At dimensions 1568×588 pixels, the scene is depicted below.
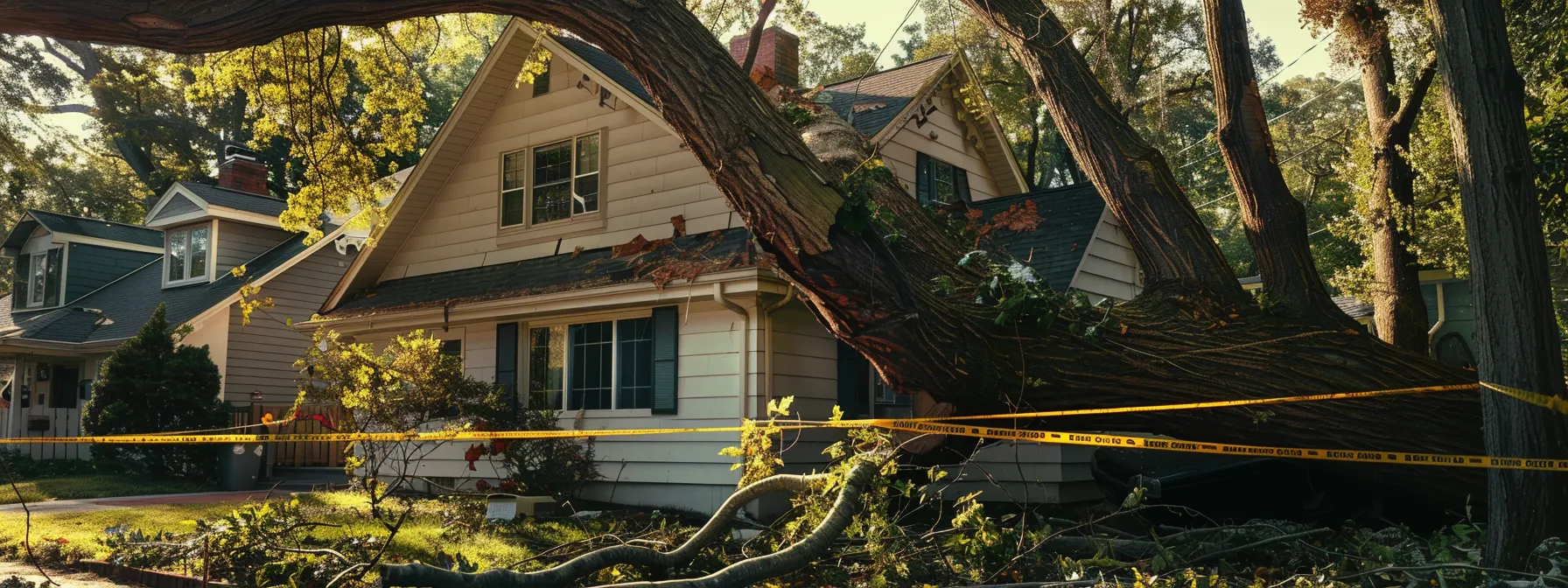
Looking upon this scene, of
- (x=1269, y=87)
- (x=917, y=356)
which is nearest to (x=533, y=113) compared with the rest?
(x=917, y=356)

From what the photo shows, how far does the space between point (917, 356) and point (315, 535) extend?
18.0 feet

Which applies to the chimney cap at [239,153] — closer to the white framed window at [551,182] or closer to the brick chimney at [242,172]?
the brick chimney at [242,172]

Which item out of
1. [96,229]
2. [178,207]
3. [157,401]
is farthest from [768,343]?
[96,229]

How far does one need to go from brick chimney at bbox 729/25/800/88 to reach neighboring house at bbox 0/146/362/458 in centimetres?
806

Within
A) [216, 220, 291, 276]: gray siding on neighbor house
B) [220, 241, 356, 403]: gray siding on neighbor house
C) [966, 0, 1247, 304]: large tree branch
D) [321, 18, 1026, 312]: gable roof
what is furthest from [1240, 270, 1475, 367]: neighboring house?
[216, 220, 291, 276]: gray siding on neighbor house

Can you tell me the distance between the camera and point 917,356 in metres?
7.31

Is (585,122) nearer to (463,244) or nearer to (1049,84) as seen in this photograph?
(463,244)

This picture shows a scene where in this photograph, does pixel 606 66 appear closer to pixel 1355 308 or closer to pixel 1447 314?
pixel 1447 314

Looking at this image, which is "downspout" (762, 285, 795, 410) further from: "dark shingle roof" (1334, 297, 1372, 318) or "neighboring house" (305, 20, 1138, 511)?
"dark shingle roof" (1334, 297, 1372, 318)

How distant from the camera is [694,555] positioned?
652 cm

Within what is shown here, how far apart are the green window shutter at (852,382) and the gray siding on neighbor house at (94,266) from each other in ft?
63.5

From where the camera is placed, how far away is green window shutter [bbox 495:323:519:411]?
1370 cm

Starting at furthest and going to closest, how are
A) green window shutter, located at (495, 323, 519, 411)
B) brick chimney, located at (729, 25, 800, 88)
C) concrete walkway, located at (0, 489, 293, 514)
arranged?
brick chimney, located at (729, 25, 800, 88), green window shutter, located at (495, 323, 519, 411), concrete walkway, located at (0, 489, 293, 514)

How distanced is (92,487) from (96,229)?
1223cm
